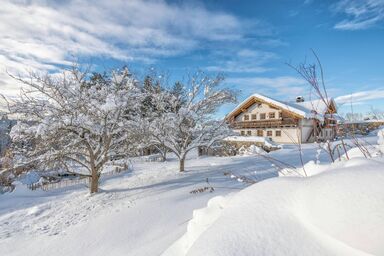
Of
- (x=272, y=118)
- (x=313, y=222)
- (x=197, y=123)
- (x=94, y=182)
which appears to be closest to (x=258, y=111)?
(x=272, y=118)

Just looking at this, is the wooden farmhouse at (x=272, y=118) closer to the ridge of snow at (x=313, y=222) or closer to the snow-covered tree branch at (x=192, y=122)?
the snow-covered tree branch at (x=192, y=122)

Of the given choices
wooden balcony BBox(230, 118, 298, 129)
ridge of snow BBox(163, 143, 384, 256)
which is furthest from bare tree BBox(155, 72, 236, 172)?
wooden balcony BBox(230, 118, 298, 129)

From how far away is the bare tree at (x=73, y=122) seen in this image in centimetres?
770

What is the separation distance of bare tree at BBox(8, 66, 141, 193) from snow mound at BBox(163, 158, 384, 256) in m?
7.37

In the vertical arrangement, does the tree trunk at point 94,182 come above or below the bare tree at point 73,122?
below

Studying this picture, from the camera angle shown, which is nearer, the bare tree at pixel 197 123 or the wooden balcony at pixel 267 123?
the bare tree at pixel 197 123

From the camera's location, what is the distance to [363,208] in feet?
3.41

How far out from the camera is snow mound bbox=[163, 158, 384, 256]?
3.37 ft

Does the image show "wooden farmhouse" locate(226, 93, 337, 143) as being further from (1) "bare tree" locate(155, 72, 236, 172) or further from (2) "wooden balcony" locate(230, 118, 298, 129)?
(1) "bare tree" locate(155, 72, 236, 172)

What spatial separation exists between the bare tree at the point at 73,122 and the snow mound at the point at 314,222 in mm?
7367

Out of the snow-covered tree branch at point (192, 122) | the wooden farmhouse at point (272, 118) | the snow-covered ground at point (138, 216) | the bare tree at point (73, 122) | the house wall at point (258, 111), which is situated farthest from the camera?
the house wall at point (258, 111)

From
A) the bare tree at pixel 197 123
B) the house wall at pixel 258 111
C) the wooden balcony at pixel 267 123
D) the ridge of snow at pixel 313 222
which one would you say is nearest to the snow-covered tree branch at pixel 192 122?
the bare tree at pixel 197 123

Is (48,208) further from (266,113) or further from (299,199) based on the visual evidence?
(266,113)

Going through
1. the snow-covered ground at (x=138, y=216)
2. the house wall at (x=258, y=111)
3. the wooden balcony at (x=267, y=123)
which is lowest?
the snow-covered ground at (x=138, y=216)
